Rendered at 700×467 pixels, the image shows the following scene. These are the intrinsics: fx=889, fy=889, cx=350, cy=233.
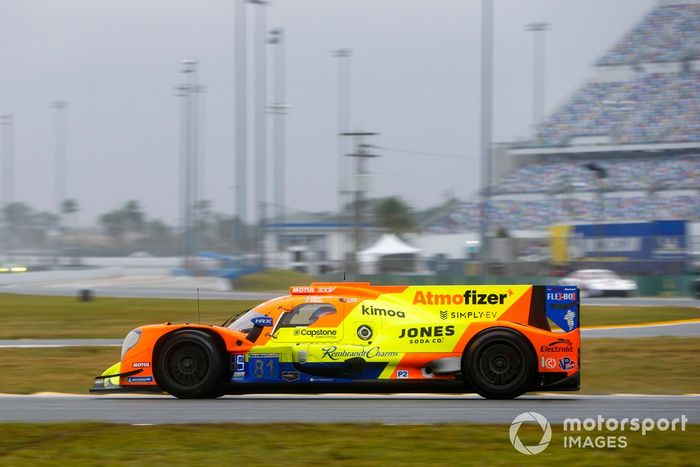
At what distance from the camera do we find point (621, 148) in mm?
42844

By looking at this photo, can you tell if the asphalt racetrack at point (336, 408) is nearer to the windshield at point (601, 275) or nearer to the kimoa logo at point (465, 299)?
the kimoa logo at point (465, 299)

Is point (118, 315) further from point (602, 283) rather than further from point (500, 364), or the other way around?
point (602, 283)

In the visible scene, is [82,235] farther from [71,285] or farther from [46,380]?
[46,380]

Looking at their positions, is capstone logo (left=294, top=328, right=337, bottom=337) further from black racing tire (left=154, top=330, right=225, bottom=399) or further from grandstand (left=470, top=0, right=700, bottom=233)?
grandstand (left=470, top=0, right=700, bottom=233)

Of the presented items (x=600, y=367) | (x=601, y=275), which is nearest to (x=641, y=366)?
(x=600, y=367)

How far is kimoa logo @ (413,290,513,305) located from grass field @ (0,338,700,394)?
205 cm

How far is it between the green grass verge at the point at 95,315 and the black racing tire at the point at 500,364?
36.9 ft

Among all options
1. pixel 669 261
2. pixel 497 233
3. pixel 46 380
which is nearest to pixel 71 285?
pixel 497 233

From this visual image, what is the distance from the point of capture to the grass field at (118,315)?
2069 centimetres

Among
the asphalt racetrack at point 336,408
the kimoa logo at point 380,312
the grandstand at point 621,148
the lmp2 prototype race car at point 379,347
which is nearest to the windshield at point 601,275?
the grandstand at point 621,148

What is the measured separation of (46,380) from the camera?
12.0 metres

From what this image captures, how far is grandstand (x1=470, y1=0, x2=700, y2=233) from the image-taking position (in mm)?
41062

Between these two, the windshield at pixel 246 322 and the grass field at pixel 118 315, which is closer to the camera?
the windshield at pixel 246 322

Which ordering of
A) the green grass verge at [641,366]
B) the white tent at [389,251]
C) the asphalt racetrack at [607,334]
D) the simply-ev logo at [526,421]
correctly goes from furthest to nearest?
1. the white tent at [389,251]
2. the asphalt racetrack at [607,334]
3. the green grass verge at [641,366]
4. the simply-ev logo at [526,421]
